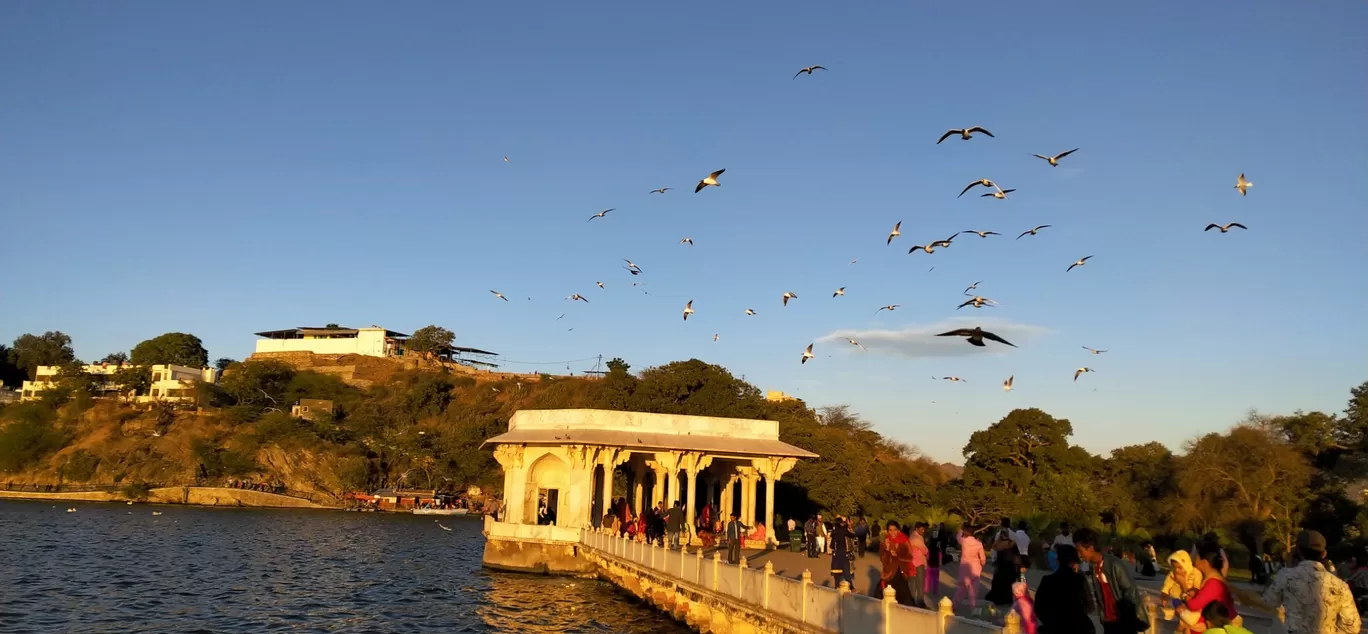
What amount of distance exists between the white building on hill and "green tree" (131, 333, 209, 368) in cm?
638

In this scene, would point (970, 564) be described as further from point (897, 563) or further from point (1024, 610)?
point (1024, 610)

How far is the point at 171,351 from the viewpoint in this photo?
436 ft

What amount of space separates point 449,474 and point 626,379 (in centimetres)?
2920

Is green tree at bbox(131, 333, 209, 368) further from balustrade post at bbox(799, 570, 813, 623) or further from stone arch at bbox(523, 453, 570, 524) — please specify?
balustrade post at bbox(799, 570, 813, 623)

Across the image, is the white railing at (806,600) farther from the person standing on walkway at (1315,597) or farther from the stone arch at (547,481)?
the stone arch at (547,481)

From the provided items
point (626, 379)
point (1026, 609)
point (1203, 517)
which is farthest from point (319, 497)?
point (1026, 609)

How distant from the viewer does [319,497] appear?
89.8 m

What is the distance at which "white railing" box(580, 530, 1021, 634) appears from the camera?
9.34 m

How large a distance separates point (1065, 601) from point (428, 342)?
139 m

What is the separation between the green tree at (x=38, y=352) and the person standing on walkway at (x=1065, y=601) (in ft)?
485

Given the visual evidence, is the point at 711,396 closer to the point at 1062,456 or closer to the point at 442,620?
the point at 1062,456

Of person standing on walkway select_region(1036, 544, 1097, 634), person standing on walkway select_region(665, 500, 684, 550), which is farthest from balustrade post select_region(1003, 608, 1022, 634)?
person standing on walkway select_region(665, 500, 684, 550)

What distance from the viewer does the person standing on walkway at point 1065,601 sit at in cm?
783

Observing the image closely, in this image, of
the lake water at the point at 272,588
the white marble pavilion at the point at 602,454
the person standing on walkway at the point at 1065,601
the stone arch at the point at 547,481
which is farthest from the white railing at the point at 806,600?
the stone arch at the point at 547,481
